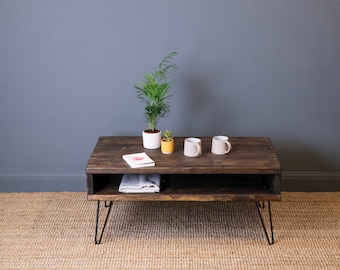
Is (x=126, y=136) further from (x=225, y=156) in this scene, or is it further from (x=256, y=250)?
(x=256, y=250)

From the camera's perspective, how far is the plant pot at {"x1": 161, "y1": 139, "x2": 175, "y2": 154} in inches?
80.6

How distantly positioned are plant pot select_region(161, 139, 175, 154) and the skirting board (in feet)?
2.25

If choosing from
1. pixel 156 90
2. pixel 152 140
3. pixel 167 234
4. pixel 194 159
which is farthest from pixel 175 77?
pixel 167 234

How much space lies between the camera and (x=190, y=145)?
201 centimetres

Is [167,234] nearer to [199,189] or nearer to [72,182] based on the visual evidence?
[199,189]

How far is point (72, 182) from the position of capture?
257cm

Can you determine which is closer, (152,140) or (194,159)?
(194,159)

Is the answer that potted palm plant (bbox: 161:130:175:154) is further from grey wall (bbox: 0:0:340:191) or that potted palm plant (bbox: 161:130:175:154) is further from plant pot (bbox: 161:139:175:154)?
grey wall (bbox: 0:0:340:191)

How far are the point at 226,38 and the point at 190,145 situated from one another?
683 millimetres

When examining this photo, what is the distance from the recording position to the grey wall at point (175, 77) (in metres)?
2.34

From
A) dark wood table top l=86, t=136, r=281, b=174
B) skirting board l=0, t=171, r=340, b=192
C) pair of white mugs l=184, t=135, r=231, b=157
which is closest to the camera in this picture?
dark wood table top l=86, t=136, r=281, b=174

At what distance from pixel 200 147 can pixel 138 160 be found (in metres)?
0.28

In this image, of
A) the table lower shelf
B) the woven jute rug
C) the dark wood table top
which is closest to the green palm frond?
the dark wood table top

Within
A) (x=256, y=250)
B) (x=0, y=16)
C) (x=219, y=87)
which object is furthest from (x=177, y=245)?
(x=0, y=16)
